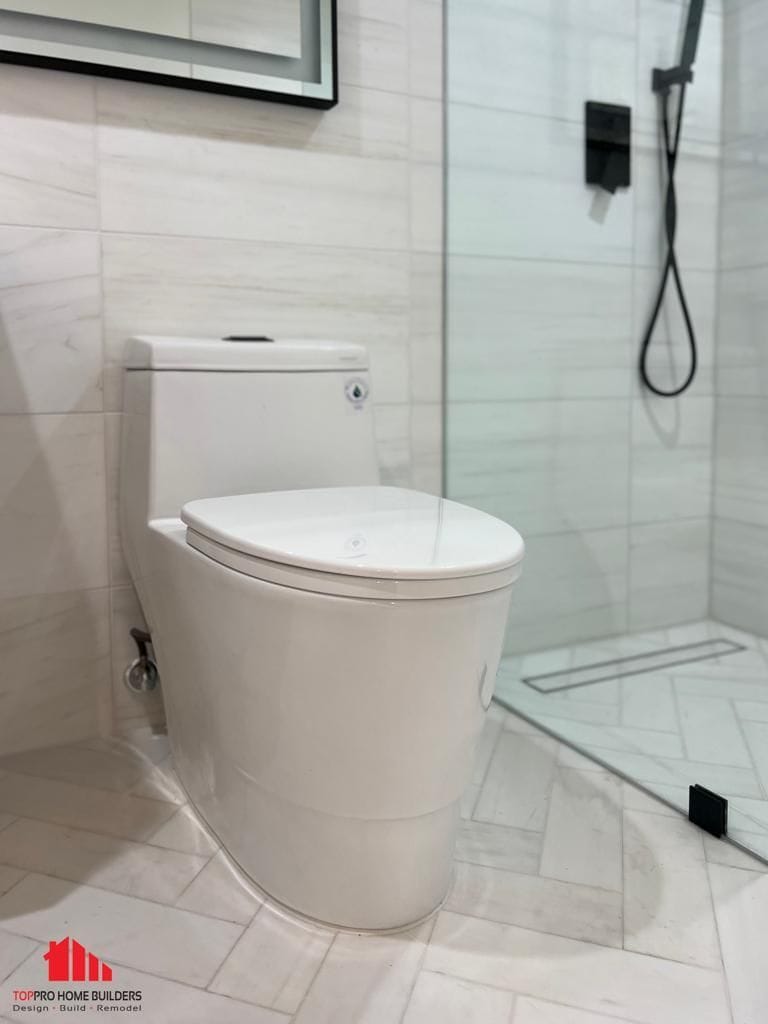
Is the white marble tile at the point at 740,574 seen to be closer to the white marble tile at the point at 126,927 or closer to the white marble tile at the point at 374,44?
the white marble tile at the point at 374,44

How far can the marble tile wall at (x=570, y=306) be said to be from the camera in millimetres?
1651

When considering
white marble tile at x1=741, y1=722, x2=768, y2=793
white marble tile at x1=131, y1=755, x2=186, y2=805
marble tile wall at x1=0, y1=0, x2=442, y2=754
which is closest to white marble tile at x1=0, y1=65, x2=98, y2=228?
marble tile wall at x1=0, y1=0, x2=442, y2=754

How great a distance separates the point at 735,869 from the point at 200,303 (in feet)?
3.88

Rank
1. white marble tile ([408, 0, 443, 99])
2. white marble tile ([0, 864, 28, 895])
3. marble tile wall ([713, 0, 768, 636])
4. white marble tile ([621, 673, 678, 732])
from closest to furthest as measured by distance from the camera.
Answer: white marble tile ([0, 864, 28, 895]), white marble tile ([621, 673, 678, 732]), white marble tile ([408, 0, 443, 99]), marble tile wall ([713, 0, 768, 636])

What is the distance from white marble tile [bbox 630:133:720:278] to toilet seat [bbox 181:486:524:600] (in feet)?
3.25

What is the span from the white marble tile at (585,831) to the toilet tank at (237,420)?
592 mm

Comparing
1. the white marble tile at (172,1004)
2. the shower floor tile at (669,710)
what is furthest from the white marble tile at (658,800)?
the white marble tile at (172,1004)

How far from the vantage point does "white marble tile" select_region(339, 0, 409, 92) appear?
153 centimetres

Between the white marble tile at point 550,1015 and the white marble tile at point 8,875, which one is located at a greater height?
the white marble tile at point 8,875

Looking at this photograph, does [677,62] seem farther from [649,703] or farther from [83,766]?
[83,766]

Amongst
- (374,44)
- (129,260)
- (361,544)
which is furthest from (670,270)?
(361,544)

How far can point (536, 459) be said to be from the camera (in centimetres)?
176

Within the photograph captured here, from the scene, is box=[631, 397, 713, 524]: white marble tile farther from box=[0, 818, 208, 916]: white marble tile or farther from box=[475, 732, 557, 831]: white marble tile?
box=[0, 818, 208, 916]: white marble tile

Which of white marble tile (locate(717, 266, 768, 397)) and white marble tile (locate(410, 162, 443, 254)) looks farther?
white marble tile (locate(717, 266, 768, 397))
